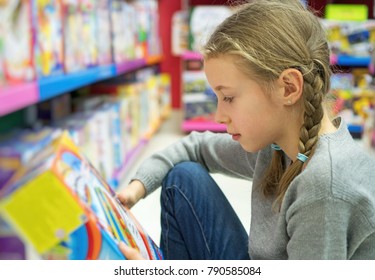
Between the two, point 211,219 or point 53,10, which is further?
point 53,10

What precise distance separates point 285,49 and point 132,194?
0.46 metres

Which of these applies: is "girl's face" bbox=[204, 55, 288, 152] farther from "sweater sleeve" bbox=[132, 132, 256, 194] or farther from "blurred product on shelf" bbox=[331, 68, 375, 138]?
"blurred product on shelf" bbox=[331, 68, 375, 138]

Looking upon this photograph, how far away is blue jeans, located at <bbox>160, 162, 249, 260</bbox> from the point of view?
39.7 inches

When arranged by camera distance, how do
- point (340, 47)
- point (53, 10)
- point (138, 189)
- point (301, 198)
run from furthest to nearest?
point (340, 47), point (53, 10), point (138, 189), point (301, 198)

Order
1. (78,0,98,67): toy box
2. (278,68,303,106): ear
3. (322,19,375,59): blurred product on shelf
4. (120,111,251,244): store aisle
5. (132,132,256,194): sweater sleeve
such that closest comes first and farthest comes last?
(278,68,303,106): ear
(132,132,256,194): sweater sleeve
(120,111,251,244): store aisle
(78,0,98,67): toy box
(322,19,375,59): blurred product on shelf

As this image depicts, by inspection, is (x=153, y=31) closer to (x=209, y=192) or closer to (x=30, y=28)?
(x=30, y=28)

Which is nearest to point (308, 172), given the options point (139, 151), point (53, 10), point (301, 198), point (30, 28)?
point (301, 198)

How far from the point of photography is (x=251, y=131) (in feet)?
2.83

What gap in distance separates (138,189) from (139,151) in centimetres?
170

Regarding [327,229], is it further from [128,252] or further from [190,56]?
[190,56]

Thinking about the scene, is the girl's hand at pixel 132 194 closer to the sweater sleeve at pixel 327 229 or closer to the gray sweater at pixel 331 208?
the gray sweater at pixel 331 208

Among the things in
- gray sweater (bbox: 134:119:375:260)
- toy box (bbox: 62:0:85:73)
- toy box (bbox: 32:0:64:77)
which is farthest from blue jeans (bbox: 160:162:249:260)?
toy box (bbox: 62:0:85:73)

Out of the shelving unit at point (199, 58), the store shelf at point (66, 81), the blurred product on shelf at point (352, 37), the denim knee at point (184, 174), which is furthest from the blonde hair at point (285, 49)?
the blurred product on shelf at point (352, 37)

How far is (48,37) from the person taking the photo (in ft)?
4.46
